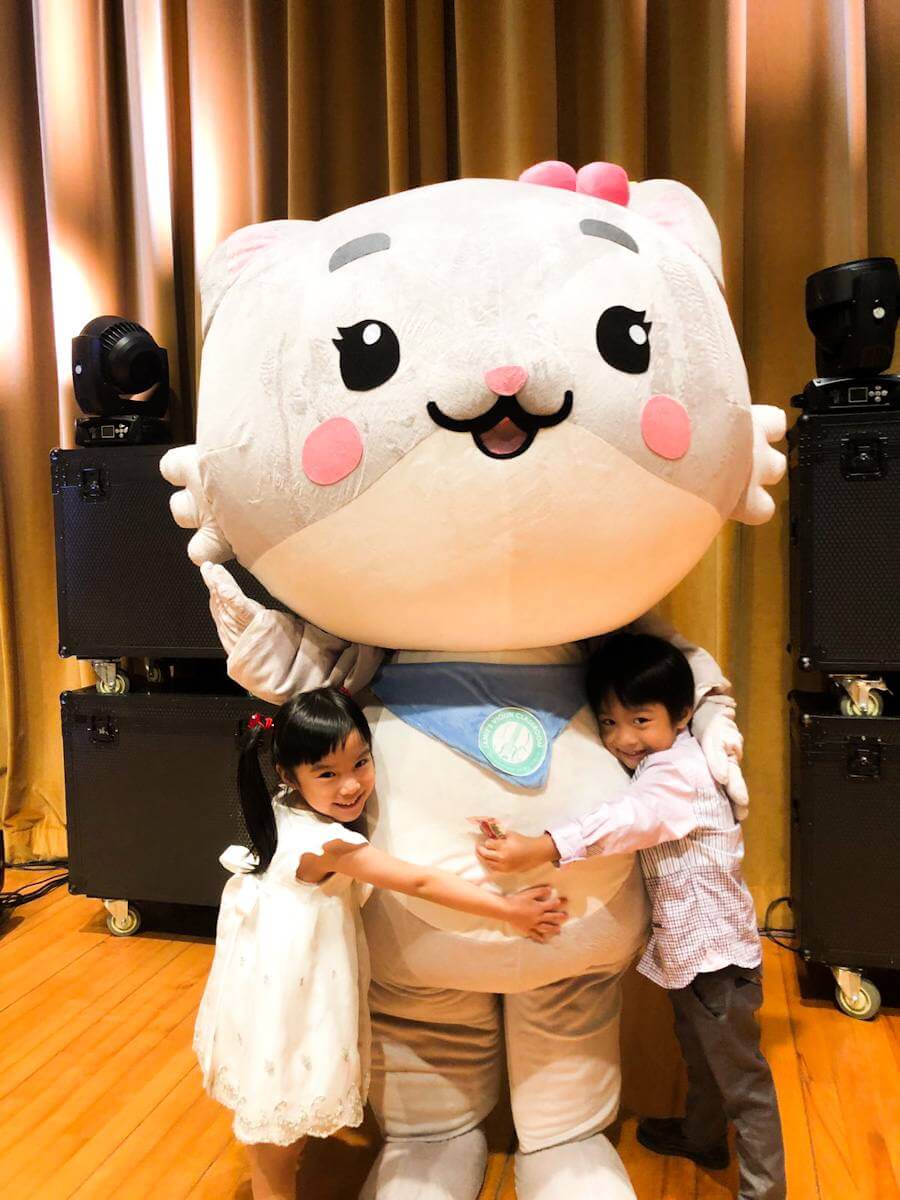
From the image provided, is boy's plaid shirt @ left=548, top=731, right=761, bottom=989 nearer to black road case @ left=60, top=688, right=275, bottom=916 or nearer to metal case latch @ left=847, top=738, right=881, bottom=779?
metal case latch @ left=847, top=738, right=881, bottom=779

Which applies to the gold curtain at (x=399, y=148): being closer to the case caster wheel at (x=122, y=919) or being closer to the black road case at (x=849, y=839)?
the black road case at (x=849, y=839)

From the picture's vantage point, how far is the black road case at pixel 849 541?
160 cm

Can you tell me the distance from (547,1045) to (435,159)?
1.63 meters

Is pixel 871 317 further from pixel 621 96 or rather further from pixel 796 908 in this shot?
pixel 796 908

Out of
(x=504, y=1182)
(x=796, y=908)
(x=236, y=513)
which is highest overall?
(x=236, y=513)

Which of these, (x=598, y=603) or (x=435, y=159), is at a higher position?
(x=435, y=159)

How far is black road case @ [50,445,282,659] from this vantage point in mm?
1896

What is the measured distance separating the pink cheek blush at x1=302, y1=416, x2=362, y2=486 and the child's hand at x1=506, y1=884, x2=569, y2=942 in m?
0.50

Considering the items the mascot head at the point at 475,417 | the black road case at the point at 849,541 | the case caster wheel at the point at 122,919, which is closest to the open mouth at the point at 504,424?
the mascot head at the point at 475,417

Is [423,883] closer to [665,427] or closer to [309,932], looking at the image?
[309,932]

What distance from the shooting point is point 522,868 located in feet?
3.48

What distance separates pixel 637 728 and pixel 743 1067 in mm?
411

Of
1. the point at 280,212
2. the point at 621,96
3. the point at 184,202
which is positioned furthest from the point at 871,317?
the point at 184,202

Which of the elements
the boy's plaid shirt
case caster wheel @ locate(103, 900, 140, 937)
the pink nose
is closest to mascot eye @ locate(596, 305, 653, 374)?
the pink nose
